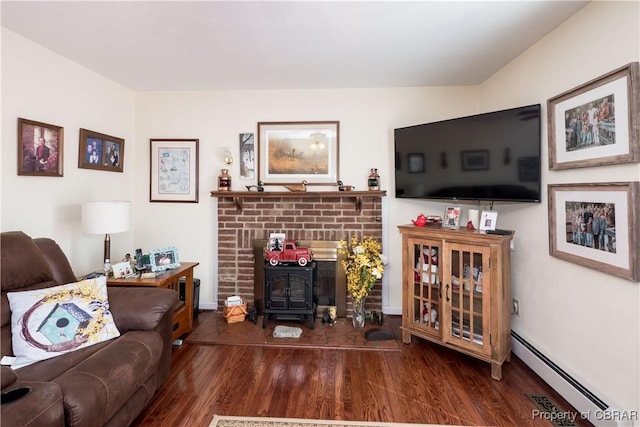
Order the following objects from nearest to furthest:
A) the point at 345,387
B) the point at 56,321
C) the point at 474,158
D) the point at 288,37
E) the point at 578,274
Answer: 1. the point at 56,321
2. the point at 578,274
3. the point at 345,387
4. the point at 288,37
5. the point at 474,158

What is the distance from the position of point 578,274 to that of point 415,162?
155 cm

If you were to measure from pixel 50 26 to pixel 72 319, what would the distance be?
1986mm

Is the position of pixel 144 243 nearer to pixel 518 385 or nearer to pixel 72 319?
pixel 72 319

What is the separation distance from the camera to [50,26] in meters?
2.11

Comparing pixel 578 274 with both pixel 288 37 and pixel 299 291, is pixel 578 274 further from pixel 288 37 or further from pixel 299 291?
pixel 288 37

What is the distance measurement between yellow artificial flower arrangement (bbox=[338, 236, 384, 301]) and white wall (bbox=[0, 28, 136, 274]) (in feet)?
8.29

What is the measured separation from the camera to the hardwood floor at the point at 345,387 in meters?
1.85

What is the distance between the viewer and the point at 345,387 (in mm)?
2109

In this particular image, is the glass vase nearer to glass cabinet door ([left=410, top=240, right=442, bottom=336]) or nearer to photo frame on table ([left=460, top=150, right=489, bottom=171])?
glass cabinet door ([left=410, top=240, right=442, bottom=336])

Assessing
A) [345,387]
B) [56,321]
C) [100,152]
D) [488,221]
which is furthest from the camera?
[100,152]

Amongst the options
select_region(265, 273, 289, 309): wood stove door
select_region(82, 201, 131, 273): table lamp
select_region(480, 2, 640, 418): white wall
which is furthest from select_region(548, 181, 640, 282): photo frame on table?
select_region(82, 201, 131, 273): table lamp

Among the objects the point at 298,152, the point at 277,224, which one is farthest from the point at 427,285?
the point at 298,152
